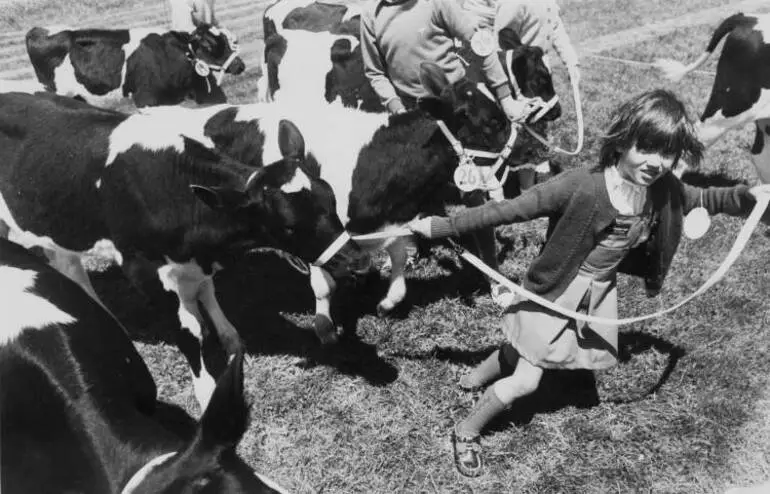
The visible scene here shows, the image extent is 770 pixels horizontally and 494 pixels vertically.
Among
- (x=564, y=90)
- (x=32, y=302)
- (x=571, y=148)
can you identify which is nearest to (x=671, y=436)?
(x=32, y=302)

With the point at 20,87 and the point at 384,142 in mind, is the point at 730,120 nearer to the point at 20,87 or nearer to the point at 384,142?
the point at 384,142

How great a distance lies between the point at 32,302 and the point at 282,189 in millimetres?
1176

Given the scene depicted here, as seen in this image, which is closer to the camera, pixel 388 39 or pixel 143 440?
pixel 143 440

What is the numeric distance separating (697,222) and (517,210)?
2.51ft

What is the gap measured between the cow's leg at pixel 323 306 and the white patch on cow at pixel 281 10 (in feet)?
12.4

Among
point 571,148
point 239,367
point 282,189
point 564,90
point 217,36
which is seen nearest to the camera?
point 239,367

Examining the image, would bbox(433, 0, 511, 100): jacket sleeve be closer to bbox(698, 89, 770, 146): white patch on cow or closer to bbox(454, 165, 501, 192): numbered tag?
bbox(454, 165, 501, 192): numbered tag

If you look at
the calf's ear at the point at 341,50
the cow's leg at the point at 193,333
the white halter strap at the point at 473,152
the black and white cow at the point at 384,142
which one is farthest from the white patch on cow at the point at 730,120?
the cow's leg at the point at 193,333

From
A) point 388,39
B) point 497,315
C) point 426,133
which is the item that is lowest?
point 497,315

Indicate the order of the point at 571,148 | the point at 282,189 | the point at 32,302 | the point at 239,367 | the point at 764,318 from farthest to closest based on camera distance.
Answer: the point at 571,148
the point at 764,318
the point at 282,189
the point at 32,302
the point at 239,367

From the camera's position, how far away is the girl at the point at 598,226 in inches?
102

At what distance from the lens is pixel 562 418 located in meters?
3.69

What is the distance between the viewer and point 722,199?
285 centimetres

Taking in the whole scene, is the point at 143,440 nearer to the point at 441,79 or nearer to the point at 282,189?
the point at 282,189
